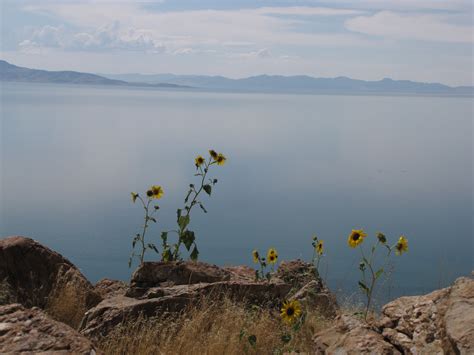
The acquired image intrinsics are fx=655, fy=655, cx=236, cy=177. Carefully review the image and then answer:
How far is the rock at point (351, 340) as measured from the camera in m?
3.79

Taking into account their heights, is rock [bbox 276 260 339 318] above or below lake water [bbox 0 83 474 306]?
above

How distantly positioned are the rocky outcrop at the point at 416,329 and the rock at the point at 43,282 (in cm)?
260

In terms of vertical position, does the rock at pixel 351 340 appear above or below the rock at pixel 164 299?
above

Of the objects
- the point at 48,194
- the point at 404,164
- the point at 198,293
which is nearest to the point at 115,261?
the point at 48,194

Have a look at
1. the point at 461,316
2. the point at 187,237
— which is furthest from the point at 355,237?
the point at 461,316

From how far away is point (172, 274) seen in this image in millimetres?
6199

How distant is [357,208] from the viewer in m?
22.2

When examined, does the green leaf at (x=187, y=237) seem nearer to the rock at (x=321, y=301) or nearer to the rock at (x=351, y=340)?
the rock at (x=321, y=301)

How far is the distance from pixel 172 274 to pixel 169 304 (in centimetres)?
88

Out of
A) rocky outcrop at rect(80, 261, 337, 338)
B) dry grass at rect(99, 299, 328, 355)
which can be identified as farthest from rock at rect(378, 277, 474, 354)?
rocky outcrop at rect(80, 261, 337, 338)

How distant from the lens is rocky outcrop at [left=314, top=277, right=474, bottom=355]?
135 inches

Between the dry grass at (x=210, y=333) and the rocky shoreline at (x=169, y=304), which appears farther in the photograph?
the dry grass at (x=210, y=333)

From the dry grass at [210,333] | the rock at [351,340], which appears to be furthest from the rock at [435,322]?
the dry grass at [210,333]

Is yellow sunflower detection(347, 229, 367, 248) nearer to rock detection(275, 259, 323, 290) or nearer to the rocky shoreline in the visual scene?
the rocky shoreline
